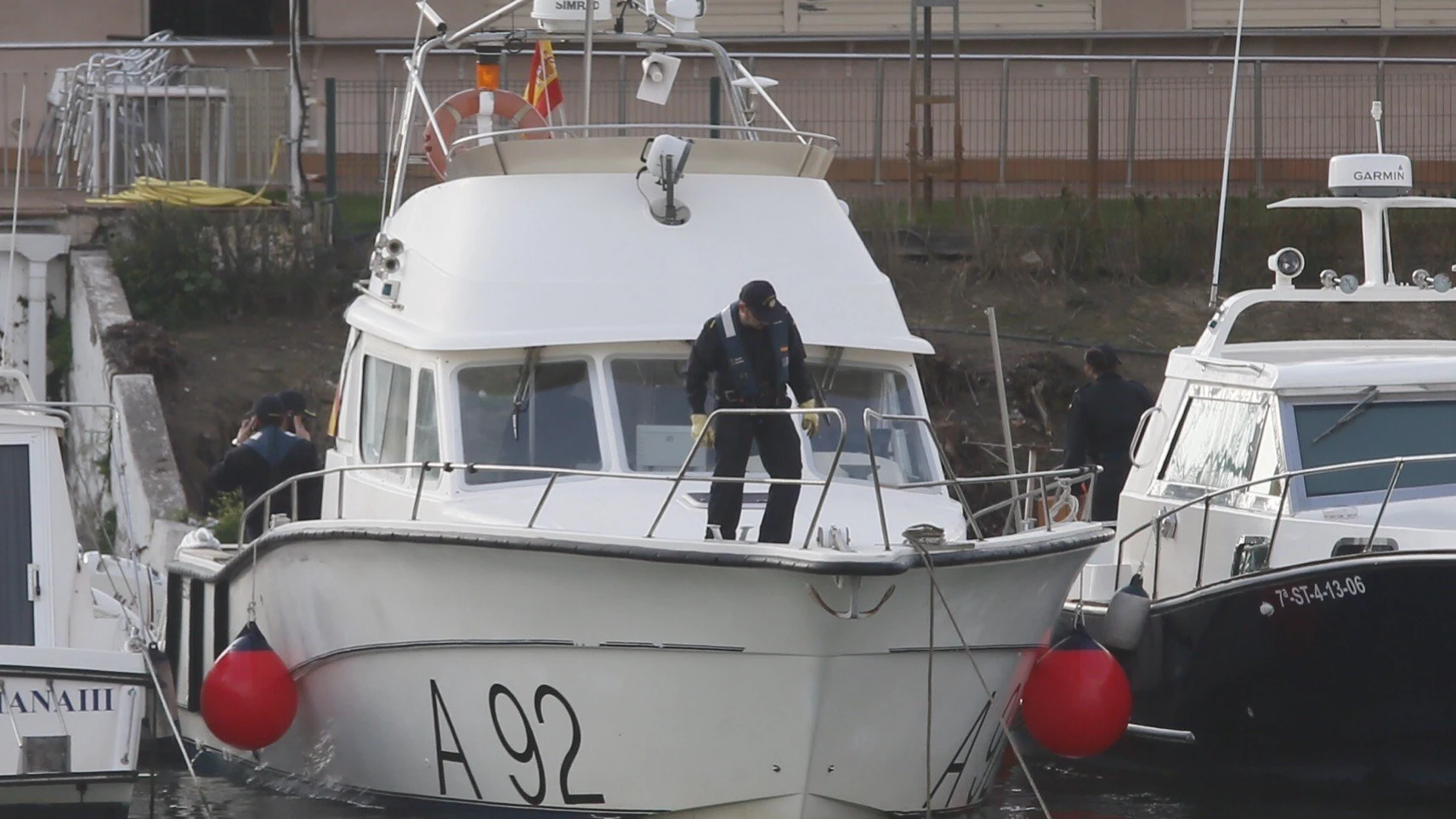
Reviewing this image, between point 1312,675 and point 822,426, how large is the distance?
8.16 feet

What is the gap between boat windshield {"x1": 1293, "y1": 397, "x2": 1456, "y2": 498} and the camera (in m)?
10.7

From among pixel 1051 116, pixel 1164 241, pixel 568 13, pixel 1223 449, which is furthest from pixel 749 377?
pixel 1051 116

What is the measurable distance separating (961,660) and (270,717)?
306 centimetres

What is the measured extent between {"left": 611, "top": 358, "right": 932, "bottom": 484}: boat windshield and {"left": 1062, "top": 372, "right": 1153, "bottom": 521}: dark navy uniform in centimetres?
249

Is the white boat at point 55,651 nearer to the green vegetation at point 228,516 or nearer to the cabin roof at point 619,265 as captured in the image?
the cabin roof at point 619,265

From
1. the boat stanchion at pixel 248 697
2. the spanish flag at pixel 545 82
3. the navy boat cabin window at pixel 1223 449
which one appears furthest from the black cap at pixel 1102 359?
the boat stanchion at pixel 248 697

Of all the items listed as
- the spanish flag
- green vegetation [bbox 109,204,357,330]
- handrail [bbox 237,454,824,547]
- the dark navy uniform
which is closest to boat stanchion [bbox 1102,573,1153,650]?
the dark navy uniform

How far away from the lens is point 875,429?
389 inches

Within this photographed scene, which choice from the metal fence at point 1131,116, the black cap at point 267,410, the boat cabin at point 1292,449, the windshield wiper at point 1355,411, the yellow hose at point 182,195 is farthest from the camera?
the metal fence at point 1131,116

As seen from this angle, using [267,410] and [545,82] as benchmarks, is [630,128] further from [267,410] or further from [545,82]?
[267,410]

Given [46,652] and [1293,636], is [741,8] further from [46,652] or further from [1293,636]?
[46,652]

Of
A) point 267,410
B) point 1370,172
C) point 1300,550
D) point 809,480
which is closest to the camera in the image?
point 809,480

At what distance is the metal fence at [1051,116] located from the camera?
19969mm

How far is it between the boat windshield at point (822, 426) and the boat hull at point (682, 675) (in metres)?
1.14
